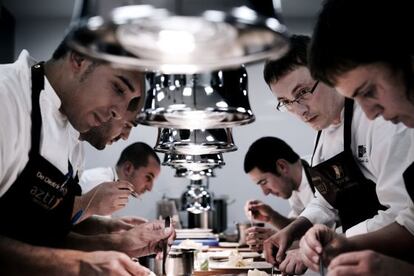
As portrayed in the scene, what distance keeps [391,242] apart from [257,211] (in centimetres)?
246

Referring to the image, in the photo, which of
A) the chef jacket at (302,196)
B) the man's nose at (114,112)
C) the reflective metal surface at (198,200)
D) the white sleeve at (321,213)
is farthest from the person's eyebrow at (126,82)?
the reflective metal surface at (198,200)

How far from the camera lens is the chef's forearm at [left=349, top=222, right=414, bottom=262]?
172 cm

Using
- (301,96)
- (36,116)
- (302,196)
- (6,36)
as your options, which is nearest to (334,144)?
(301,96)

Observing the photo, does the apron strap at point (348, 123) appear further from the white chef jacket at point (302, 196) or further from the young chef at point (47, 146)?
the white chef jacket at point (302, 196)

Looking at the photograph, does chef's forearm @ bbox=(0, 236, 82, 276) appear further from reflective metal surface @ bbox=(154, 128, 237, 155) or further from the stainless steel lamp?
the stainless steel lamp

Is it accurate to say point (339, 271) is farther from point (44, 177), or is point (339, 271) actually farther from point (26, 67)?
point (26, 67)

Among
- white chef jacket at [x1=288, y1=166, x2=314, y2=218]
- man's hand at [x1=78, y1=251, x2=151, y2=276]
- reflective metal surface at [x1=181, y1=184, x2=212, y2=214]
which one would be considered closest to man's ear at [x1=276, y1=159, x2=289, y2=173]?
white chef jacket at [x1=288, y1=166, x2=314, y2=218]

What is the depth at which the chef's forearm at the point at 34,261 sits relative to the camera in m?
1.60

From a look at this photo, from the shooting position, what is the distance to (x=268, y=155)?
14.4 ft

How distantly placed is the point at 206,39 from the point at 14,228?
129cm

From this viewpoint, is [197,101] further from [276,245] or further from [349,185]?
[276,245]

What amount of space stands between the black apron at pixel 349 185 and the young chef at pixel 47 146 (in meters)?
1.02

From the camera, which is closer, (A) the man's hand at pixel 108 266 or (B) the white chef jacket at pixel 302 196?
(A) the man's hand at pixel 108 266

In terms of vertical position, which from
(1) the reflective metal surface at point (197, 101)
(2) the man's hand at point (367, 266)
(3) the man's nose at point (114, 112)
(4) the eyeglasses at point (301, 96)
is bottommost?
(2) the man's hand at point (367, 266)
